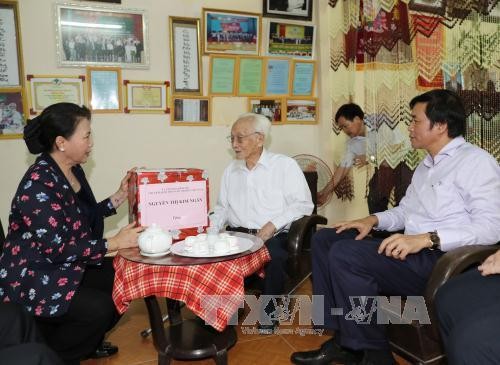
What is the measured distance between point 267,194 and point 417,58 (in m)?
1.22

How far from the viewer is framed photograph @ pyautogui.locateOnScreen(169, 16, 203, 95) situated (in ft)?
11.1

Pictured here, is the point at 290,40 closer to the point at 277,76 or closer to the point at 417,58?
the point at 277,76

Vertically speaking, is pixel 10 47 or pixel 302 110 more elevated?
pixel 10 47

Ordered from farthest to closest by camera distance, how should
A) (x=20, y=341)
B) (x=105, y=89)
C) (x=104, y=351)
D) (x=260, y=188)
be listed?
(x=105, y=89) < (x=260, y=188) < (x=104, y=351) < (x=20, y=341)

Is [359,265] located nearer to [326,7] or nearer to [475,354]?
[475,354]

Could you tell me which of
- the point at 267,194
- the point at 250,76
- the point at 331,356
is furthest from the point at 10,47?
the point at 331,356

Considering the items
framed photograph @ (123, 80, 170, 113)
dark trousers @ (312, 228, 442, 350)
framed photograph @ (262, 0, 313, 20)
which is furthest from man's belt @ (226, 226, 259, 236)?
framed photograph @ (262, 0, 313, 20)

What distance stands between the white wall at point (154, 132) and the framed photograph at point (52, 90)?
45 millimetres

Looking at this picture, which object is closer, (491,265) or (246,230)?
(491,265)

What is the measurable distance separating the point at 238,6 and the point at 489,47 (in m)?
1.96

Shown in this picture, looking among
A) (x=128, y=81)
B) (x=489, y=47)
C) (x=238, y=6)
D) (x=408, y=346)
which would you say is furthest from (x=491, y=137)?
(x=128, y=81)

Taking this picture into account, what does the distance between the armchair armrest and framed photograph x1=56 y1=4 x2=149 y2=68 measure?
179 cm

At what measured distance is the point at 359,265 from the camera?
1.87 m

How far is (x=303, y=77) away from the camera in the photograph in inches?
150
